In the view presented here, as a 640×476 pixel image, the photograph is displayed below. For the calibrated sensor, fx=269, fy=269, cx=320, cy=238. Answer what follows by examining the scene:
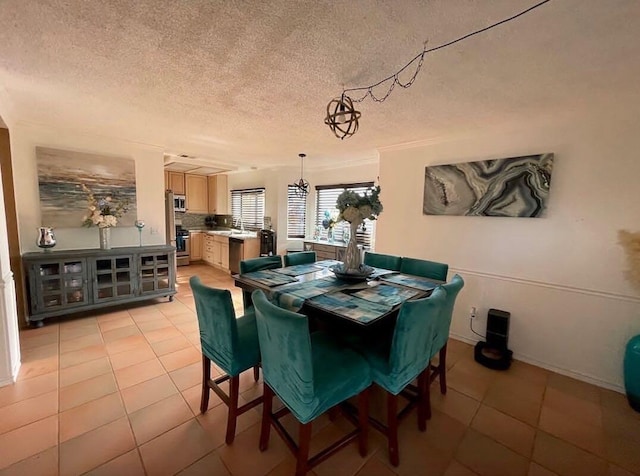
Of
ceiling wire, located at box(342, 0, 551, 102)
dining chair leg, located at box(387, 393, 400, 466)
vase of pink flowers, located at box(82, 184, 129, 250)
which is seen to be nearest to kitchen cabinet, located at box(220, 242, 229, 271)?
vase of pink flowers, located at box(82, 184, 129, 250)

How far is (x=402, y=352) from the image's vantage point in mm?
1523

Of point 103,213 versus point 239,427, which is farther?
point 103,213

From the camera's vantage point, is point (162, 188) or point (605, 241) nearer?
point (605, 241)

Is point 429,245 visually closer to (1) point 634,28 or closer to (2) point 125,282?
(1) point 634,28

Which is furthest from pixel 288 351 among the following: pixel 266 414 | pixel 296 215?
pixel 296 215

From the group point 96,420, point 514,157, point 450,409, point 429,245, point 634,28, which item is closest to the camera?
point 634,28

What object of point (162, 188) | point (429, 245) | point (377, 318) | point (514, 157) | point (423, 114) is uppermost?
point (423, 114)

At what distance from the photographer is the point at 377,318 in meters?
1.51

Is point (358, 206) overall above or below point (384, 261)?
above

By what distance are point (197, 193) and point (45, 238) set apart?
151 inches

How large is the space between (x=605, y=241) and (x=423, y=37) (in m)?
2.38

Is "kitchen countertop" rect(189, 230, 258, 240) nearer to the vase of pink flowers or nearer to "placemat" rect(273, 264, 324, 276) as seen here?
the vase of pink flowers

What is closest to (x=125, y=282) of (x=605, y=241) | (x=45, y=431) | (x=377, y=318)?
(x=45, y=431)

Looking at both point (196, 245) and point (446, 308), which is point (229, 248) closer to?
point (196, 245)
